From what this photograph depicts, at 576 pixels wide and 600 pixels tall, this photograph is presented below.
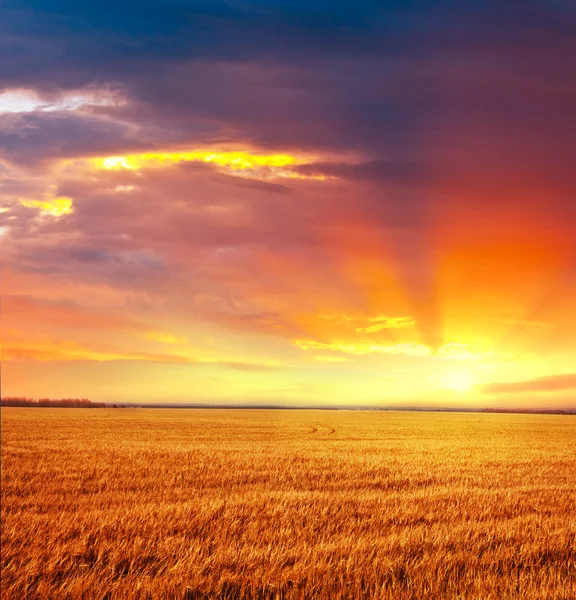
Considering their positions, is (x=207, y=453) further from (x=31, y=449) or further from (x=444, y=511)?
(x=444, y=511)

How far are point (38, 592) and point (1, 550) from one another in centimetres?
214

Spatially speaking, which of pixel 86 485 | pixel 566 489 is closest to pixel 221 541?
pixel 86 485

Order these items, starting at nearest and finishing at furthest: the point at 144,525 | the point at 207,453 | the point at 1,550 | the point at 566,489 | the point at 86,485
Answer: the point at 1,550, the point at 144,525, the point at 86,485, the point at 566,489, the point at 207,453

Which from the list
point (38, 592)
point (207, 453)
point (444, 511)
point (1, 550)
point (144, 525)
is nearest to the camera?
point (38, 592)

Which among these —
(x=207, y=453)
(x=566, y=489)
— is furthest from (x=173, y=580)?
(x=207, y=453)

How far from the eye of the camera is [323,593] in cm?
684

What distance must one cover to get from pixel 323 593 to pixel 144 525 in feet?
15.3

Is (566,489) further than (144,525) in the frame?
Yes

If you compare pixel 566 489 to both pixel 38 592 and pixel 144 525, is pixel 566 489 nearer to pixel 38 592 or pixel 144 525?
pixel 144 525

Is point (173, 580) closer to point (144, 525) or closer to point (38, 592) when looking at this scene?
point (38, 592)

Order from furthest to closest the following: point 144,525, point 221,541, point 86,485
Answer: point 86,485, point 144,525, point 221,541

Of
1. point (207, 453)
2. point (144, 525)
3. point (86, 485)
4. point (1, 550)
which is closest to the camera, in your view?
point (1, 550)

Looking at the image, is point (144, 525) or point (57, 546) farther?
point (144, 525)

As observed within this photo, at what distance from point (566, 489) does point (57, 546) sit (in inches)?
591
